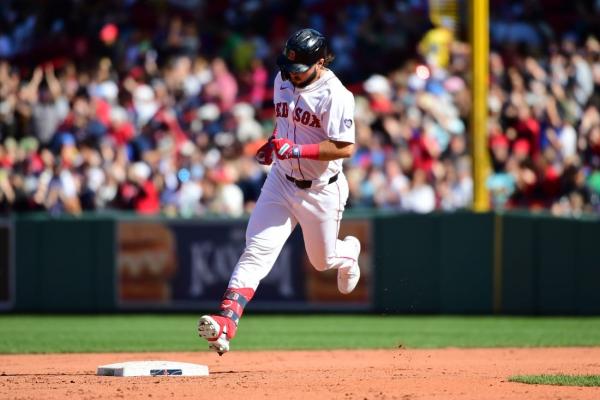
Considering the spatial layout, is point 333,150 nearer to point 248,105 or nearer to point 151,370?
point 151,370

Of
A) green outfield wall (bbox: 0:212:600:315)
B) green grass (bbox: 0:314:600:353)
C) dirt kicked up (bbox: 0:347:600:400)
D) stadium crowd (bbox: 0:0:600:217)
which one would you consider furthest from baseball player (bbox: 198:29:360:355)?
stadium crowd (bbox: 0:0:600:217)

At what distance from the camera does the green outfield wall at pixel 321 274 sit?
45.8 ft

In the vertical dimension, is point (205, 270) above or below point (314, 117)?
below

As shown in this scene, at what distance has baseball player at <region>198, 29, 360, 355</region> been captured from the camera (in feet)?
25.5

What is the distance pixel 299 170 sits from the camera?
26.3ft

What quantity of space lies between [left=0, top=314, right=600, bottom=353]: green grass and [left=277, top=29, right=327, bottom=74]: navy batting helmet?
12.7ft

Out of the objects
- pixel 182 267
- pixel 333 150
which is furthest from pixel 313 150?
pixel 182 267

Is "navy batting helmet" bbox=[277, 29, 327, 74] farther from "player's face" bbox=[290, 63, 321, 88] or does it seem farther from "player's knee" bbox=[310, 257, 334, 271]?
"player's knee" bbox=[310, 257, 334, 271]

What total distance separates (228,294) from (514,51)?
10.7 m

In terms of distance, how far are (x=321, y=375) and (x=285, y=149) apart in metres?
1.60

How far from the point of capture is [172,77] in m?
17.7

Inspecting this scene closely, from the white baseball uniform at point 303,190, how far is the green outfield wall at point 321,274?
6073mm

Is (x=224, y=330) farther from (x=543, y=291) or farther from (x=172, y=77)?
(x=172, y=77)

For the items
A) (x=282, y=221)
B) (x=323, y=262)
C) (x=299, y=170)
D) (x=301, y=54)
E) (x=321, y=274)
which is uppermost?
(x=301, y=54)
